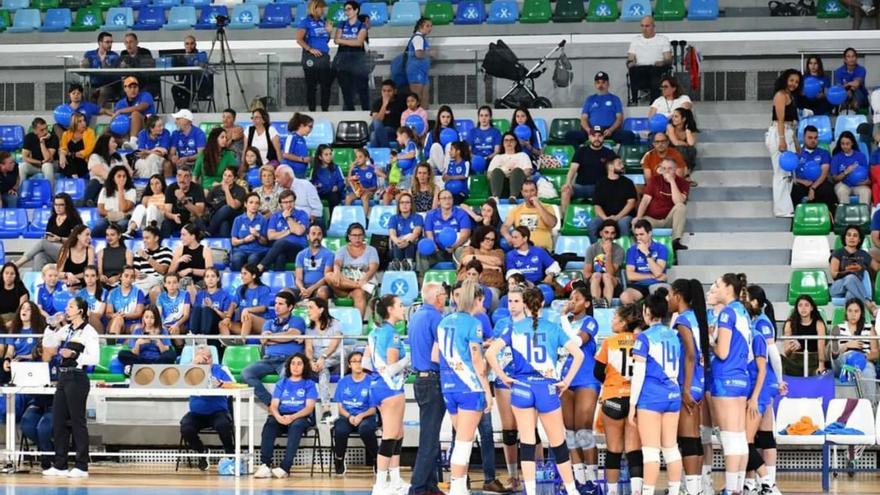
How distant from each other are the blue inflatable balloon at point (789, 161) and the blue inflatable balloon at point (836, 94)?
161cm

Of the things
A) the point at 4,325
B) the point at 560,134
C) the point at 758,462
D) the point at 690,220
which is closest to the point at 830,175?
the point at 690,220

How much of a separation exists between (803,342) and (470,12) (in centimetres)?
995

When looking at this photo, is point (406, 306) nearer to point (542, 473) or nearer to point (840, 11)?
point (542, 473)

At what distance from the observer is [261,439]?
15.3m

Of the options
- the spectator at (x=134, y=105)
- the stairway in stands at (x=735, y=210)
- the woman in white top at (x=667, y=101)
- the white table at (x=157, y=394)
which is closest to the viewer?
the white table at (x=157, y=394)

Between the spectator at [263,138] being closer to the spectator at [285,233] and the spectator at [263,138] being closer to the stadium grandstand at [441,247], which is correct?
the stadium grandstand at [441,247]

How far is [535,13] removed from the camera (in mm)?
23656

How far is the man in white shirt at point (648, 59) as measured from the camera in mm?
20828

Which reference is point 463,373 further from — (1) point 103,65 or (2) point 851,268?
(1) point 103,65

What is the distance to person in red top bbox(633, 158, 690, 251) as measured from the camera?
1822cm

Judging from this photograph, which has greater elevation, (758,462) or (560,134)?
(560,134)

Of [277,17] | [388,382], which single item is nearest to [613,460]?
[388,382]

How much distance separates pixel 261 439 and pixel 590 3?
10750mm

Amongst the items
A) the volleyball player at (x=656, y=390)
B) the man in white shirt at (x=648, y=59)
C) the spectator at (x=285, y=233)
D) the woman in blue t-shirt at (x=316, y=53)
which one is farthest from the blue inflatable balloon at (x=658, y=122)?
the volleyball player at (x=656, y=390)
